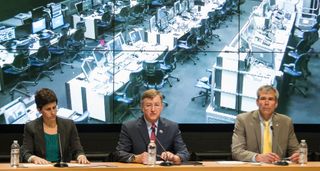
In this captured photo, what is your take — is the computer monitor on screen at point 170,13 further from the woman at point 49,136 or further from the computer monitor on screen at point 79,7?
the woman at point 49,136

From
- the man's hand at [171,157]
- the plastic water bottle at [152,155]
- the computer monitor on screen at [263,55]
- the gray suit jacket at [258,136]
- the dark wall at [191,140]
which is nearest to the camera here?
the plastic water bottle at [152,155]

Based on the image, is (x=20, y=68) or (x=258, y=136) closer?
(x=258, y=136)

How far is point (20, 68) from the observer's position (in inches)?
252

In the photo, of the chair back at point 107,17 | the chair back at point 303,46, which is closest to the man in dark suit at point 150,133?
the chair back at point 107,17

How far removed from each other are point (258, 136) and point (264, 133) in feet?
0.18

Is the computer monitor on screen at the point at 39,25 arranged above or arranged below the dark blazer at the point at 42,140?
above

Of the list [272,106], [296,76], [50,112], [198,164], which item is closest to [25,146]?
[50,112]

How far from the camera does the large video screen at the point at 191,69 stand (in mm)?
6535

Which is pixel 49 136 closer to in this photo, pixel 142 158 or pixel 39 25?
pixel 142 158

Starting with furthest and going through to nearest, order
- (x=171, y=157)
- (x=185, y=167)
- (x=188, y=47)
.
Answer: (x=188, y=47), (x=171, y=157), (x=185, y=167)

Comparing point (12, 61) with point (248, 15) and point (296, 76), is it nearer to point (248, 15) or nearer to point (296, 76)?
point (248, 15)

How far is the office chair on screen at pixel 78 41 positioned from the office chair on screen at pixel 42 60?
27cm

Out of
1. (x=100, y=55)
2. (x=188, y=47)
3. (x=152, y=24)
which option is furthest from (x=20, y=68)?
(x=188, y=47)

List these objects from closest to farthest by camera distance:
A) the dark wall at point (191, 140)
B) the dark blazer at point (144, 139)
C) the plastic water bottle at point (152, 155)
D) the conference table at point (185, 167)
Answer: the conference table at point (185, 167) → the plastic water bottle at point (152, 155) → the dark blazer at point (144, 139) → the dark wall at point (191, 140)
